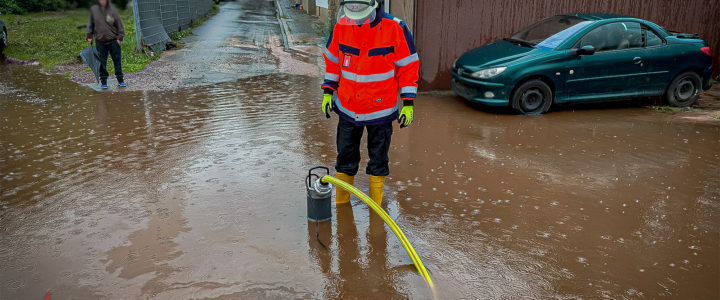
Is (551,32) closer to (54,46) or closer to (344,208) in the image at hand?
(344,208)

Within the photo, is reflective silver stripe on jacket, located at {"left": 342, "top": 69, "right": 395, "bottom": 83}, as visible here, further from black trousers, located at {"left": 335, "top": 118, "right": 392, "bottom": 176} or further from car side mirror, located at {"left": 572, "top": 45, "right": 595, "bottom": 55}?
car side mirror, located at {"left": 572, "top": 45, "right": 595, "bottom": 55}

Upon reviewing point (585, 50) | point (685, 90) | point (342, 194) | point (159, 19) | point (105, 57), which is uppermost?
point (159, 19)

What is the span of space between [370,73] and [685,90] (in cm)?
691

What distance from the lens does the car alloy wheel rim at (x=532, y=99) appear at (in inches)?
296

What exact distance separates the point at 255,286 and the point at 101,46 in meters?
7.34

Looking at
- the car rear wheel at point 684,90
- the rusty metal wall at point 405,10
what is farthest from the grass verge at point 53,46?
the car rear wheel at point 684,90

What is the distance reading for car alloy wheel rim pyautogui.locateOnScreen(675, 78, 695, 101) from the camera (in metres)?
8.13

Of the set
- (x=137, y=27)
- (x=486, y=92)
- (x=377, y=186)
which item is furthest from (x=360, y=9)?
(x=137, y=27)

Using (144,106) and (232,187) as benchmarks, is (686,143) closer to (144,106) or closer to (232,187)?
(232,187)

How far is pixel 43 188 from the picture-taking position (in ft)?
15.3

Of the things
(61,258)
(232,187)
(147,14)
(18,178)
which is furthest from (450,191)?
(147,14)

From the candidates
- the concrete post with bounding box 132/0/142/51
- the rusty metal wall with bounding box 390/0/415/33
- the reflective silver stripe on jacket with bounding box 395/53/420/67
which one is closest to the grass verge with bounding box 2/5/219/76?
the concrete post with bounding box 132/0/142/51

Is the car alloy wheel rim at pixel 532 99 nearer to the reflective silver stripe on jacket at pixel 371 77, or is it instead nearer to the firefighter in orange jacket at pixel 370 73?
the firefighter in orange jacket at pixel 370 73

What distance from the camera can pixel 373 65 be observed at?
370 cm
